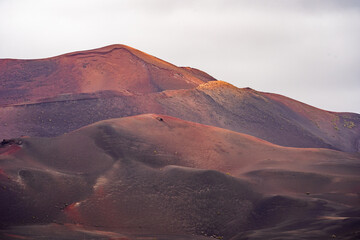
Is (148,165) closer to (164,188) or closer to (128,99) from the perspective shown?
Result: (164,188)

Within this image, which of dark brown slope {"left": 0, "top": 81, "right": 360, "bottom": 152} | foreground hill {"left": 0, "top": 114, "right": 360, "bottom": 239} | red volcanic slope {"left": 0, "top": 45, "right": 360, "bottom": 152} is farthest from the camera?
red volcanic slope {"left": 0, "top": 45, "right": 360, "bottom": 152}

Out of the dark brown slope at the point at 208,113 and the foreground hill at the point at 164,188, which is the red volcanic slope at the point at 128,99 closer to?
the dark brown slope at the point at 208,113

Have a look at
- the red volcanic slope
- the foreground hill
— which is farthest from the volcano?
the red volcanic slope

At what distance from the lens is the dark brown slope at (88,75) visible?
59.8 metres

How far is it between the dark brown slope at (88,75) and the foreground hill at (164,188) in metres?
18.1

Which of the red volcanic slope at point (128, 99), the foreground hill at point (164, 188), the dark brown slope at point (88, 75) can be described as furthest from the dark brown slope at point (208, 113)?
the foreground hill at point (164, 188)

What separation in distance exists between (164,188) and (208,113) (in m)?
27.5

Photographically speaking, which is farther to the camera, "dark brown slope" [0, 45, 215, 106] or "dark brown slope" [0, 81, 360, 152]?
"dark brown slope" [0, 45, 215, 106]

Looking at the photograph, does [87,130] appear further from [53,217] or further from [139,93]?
[139,93]

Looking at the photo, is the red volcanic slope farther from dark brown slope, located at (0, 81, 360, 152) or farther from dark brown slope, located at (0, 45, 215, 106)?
dark brown slope, located at (0, 45, 215, 106)

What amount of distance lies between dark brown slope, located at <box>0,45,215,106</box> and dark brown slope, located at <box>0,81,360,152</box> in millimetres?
2954

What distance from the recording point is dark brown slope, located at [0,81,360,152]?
50.9m

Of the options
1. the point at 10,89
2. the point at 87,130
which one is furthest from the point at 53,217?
the point at 10,89

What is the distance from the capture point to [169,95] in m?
61.1
